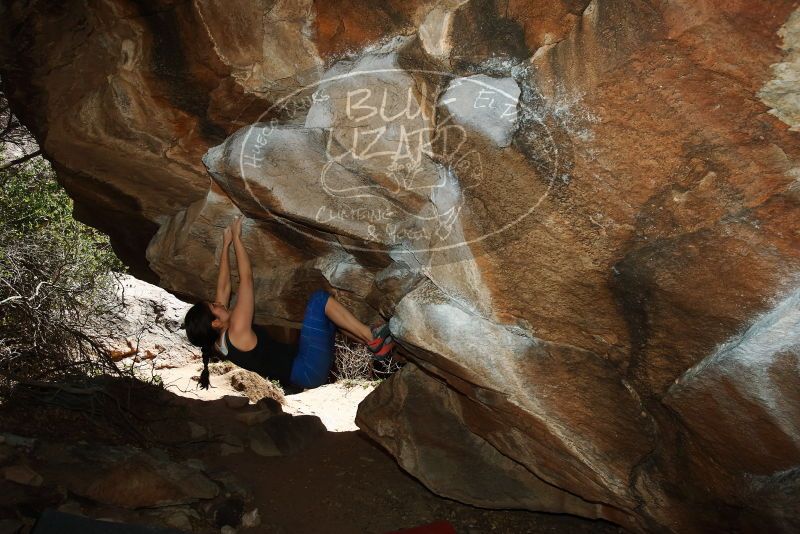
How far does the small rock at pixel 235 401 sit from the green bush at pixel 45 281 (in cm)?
102

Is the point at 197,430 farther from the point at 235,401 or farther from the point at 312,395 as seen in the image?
the point at 312,395

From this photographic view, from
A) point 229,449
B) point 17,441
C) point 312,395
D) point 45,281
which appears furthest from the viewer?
point 312,395

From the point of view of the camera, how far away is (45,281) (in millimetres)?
4809

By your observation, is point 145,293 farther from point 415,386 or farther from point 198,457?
point 415,386

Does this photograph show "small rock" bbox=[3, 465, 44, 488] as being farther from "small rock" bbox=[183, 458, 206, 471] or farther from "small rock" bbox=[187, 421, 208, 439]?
"small rock" bbox=[187, 421, 208, 439]

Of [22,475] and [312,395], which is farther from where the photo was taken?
[312,395]

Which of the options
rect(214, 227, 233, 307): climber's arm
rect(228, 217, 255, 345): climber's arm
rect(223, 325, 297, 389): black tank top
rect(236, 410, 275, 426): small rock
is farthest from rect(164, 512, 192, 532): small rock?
rect(236, 410, 275, 426): small rock

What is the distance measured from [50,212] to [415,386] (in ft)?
14.4

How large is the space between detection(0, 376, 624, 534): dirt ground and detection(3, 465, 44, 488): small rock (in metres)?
0.53

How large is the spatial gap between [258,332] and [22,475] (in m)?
1.38

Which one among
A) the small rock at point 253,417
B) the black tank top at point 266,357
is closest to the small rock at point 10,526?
the black tank top at point 266,357

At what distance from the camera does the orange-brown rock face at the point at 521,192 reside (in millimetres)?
2094

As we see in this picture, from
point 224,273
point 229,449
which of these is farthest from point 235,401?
point 224,273

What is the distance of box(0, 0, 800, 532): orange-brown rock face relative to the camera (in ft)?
6.87
